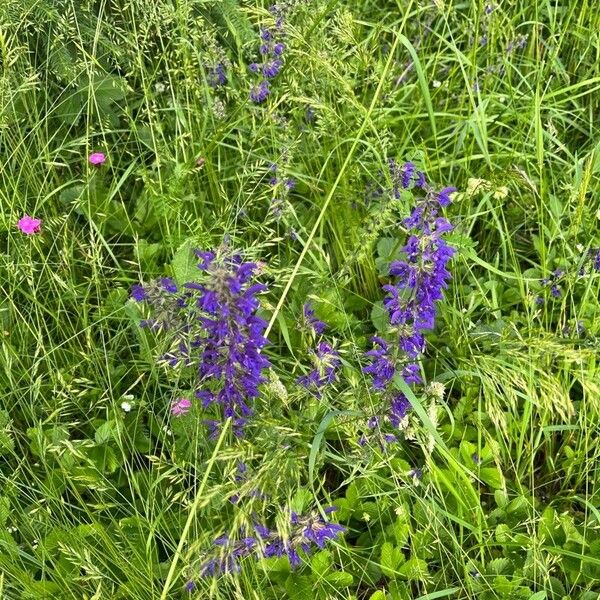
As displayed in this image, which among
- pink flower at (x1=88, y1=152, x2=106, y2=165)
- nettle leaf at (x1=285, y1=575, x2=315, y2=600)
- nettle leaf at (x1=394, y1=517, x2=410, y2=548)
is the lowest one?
nettle leaf at (x1=285, y1=575, x2=315, y2=600)

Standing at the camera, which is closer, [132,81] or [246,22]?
[246,22]

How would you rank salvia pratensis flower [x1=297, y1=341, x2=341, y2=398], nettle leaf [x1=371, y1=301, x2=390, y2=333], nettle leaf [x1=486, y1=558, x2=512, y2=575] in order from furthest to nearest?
1. nettle leaf [x1=371, y1=301, x2=390, y2=333]
2. nettle leaf [x1=486, y1=558, x2=512, y2=575]
3. salvia pratensis flower [x1=297, y1=341, x2=341, y2=398]

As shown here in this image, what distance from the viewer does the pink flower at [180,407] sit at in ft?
6.09

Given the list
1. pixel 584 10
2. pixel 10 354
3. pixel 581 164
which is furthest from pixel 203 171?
pixel 584 10

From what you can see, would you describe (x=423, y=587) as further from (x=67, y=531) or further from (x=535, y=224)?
(x=535, y=224)

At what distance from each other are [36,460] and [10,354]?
296mm

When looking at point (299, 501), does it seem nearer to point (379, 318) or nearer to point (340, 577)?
point (340, 577)

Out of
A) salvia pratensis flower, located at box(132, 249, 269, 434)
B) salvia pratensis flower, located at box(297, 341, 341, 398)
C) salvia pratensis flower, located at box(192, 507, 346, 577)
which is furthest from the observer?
salvia pratensis flower, located at box(297, 341, 341, 398)

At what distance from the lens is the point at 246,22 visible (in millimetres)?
2732

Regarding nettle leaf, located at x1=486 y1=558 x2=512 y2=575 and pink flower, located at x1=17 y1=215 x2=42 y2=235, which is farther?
pink flower, located at x1=17 y1=215 x2=42 y2=235

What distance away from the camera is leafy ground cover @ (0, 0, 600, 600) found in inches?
66.8

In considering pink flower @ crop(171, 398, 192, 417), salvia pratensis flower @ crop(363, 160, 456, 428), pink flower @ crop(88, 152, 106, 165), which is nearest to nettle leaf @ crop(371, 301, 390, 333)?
salvia pratensis flower @ crop(363, 160, 456, 428)

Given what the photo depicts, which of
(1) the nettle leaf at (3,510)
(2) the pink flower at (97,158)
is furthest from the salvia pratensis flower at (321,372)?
(2) the pink flower at (97,158)

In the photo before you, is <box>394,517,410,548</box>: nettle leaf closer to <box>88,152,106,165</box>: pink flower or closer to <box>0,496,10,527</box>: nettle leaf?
<box>0,496,10,527</box>: nettle leaf
